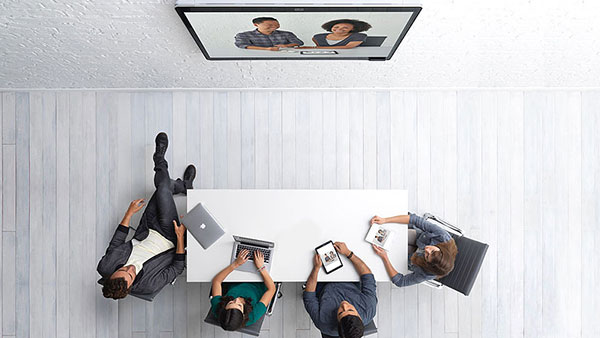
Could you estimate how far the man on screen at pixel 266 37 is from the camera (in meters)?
1.82

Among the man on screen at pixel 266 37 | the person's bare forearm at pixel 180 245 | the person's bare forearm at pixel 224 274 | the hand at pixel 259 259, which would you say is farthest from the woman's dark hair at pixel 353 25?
the person's bare forearm at pixel 180 245

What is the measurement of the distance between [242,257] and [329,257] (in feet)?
1.69

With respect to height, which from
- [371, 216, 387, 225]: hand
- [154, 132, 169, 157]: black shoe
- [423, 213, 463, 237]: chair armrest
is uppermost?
[154, 132, 169, 157]: black shoe

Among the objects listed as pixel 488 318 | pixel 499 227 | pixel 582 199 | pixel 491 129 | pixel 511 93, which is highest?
pixel 511 93

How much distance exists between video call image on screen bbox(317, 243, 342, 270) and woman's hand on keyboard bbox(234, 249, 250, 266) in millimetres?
428

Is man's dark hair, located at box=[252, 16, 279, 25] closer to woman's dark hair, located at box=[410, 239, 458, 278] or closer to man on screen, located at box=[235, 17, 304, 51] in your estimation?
man on screen, located at box=[235, 17, 304, 51]

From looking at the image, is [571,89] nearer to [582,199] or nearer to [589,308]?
[582,199]

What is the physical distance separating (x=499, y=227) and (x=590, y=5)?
1.80 metres

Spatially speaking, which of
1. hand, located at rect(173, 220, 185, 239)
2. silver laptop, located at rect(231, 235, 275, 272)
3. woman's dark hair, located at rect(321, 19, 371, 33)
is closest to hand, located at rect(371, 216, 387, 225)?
silver laptop, located at rect(231, 235, 275, 272)

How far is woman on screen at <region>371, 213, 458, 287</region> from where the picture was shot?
238 centimetres

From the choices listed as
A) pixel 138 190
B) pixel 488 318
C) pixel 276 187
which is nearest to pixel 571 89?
pixel 488 318

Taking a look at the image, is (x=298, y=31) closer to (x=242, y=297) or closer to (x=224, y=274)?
(x=224, y=274)

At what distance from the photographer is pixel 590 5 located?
1.70m

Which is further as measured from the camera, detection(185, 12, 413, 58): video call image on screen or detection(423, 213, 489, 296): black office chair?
detection(423, 213, 489, 296): black office chair
